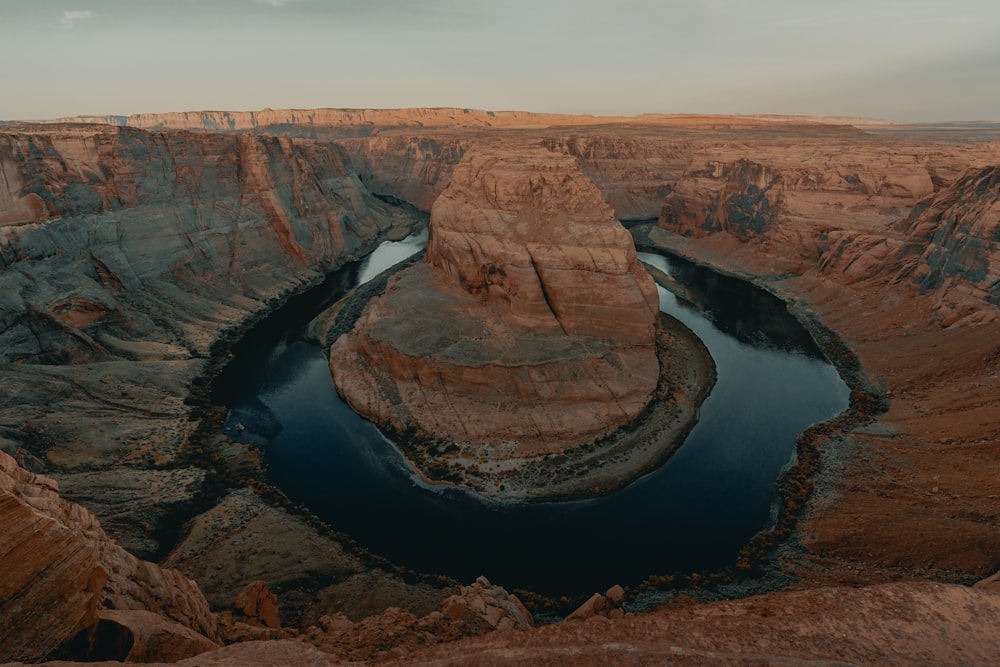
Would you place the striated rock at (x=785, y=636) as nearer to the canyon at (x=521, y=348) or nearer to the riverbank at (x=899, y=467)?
the riverbank at (x=899, y=467)

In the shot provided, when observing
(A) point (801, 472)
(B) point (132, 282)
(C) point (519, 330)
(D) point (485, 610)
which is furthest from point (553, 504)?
(B) point (132, 282)

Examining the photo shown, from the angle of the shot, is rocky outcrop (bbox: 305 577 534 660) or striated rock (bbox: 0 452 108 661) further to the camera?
rocky outcrop (bbox: 305 577 534 660)

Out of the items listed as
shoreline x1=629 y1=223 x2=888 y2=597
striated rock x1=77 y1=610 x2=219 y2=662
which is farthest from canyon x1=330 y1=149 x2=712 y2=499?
striated rock x1=77 y1=610 x2=219 y2=662

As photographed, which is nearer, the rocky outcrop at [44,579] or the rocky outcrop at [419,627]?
the rocky outcrop at [44,579]

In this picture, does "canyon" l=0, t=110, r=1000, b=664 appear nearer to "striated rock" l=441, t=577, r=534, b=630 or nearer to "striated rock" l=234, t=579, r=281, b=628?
"striated rock" l=441, t=577, r=534, b=630

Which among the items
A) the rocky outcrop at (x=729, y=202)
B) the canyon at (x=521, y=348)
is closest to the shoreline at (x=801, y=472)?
the canyon at (x=521, y=348)

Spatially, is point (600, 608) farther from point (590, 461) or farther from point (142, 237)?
point (142, 237)
